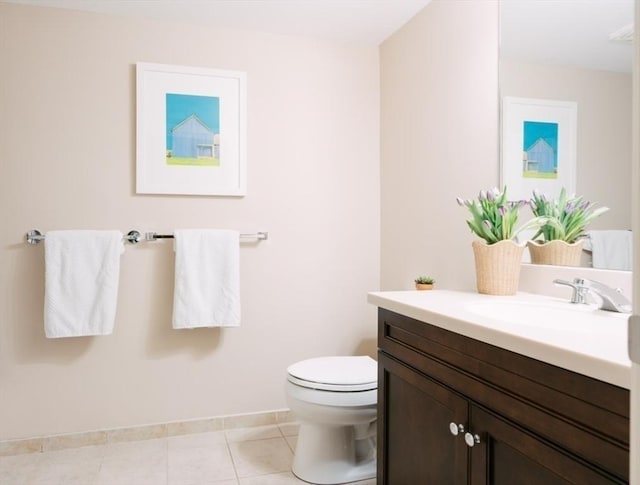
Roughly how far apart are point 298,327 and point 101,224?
1138 millimetres

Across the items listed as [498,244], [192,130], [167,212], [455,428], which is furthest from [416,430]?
[192,130]

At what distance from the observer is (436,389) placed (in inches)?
50.9

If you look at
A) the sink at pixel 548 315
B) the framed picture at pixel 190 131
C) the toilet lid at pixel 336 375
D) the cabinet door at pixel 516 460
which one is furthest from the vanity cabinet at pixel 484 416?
the framed picture at pixel 190 131

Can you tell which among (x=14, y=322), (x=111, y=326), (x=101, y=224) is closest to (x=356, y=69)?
(x=101, y=224)

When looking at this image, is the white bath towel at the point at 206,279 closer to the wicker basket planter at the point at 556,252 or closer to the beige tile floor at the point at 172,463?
the beige tile floor at the point at 172,463

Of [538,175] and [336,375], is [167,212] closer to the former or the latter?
[336,375]

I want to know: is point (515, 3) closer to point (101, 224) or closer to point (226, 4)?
point (226, 4)

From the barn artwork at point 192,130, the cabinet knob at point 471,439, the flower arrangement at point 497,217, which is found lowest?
the cabinet knob at point 471,439

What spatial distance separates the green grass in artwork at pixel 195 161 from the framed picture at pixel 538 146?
140 cm

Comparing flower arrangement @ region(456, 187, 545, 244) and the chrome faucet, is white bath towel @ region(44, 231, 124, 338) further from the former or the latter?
the chrome faucet

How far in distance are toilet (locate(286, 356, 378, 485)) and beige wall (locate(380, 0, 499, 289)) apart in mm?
611

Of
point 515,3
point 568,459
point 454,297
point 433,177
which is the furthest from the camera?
point 433,177

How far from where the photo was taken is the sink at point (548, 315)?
117cm

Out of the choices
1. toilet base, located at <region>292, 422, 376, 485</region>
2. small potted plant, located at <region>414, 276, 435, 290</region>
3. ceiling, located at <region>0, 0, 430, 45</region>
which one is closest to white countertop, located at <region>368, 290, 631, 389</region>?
small potted plant, located at <region>414, 276, 435, 290</region>
